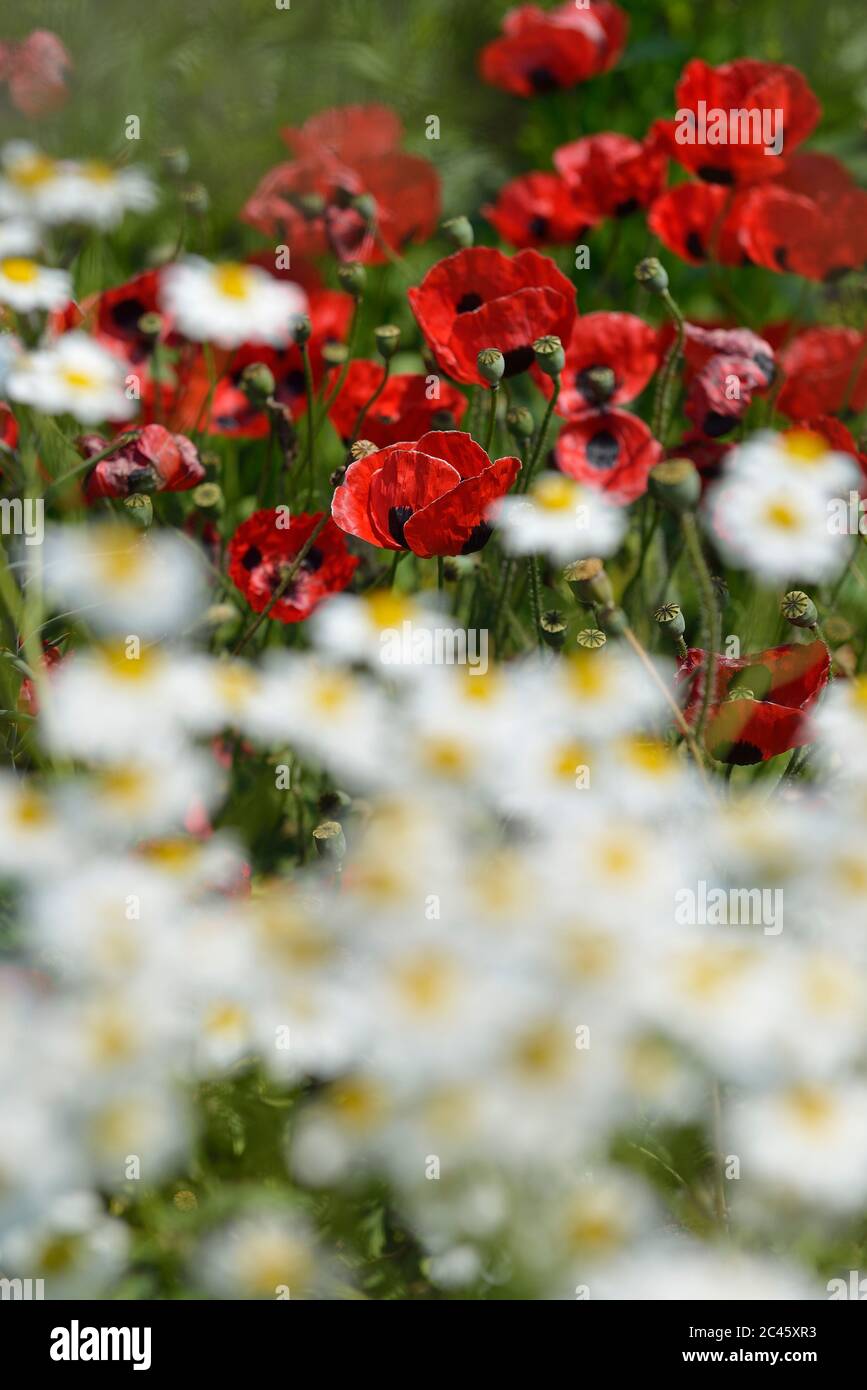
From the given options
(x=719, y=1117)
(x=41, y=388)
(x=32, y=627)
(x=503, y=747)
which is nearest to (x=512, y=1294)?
(x=719, y=1117)

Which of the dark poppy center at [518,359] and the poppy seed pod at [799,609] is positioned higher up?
the dark poppy center at [518,359]

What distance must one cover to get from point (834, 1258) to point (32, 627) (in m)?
0.62

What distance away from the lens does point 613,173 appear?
124 cm

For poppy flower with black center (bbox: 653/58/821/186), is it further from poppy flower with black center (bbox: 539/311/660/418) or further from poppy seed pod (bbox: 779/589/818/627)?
poppy seed pod (bbox: 779/589/818/627)

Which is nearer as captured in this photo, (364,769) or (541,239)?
(364,769)

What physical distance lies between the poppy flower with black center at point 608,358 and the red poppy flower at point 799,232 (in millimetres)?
146

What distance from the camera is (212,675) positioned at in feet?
2.96

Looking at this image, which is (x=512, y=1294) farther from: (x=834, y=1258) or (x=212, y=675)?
(x=212, y=675)

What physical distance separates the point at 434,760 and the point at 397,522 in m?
0.19

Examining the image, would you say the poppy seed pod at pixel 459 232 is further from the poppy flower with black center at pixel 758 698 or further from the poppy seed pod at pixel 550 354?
the poppy flower with black center at pixel 758 698

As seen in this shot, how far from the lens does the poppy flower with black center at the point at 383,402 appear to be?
112 cm

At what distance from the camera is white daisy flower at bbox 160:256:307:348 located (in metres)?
1.13

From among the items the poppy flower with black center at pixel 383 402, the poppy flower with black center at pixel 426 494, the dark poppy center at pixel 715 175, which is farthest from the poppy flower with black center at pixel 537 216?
the poppy flower with black center at pixel 426 494

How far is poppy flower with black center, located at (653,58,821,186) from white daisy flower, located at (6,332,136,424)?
51 centimetres
